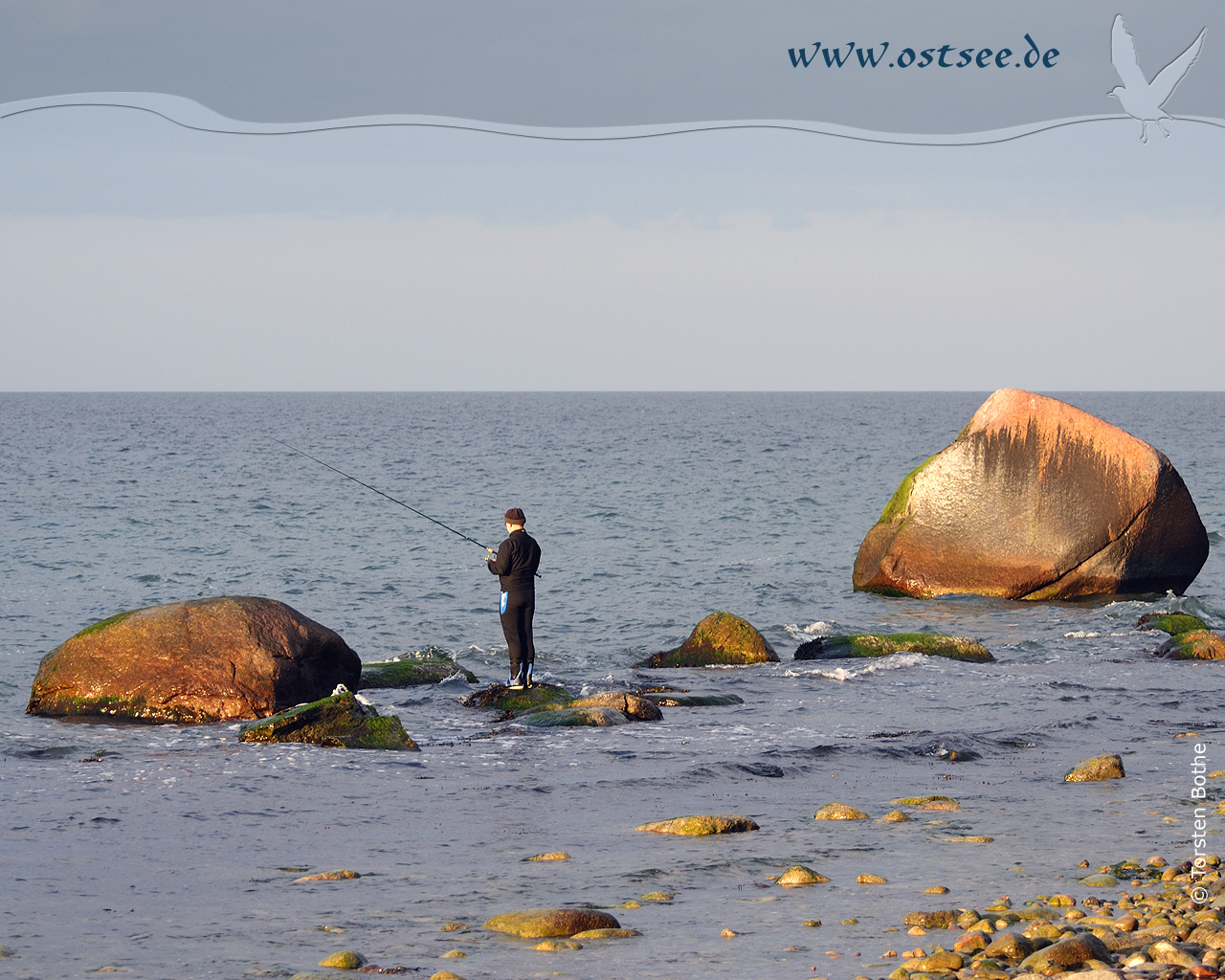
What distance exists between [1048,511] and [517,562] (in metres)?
11.1

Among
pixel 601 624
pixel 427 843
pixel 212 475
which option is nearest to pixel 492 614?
pixel 601 624

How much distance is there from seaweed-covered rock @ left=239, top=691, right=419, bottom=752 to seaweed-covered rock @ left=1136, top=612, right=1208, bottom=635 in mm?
11788

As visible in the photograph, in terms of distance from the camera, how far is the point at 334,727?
1197 centimetres

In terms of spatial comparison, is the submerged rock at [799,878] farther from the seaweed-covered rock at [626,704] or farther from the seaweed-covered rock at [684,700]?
the seaweed-covered rock at [684,700]

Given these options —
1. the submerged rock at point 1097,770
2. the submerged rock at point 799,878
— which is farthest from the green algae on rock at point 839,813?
the submerged rock at point 1097,770

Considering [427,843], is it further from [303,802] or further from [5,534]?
[5,534]

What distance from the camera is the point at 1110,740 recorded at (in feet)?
39.4

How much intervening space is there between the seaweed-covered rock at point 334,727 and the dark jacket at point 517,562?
2.32 m

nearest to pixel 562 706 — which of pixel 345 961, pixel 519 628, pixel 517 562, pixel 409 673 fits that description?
pixel 519 628

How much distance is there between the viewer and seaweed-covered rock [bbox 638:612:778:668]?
55.4 ft

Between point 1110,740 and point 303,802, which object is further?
point 1110,740

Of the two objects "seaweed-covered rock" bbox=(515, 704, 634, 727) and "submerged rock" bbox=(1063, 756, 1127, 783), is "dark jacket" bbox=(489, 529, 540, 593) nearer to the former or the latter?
"seaweed-covered rock" bbox=(515, 704, 634, 727)

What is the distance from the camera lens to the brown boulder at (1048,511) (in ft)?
68.9

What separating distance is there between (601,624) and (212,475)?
37.4 m
